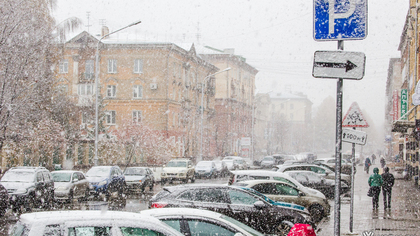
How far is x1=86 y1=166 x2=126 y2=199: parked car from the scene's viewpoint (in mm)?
22969

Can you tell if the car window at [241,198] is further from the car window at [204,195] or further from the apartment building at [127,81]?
the apartment building at [127,81]

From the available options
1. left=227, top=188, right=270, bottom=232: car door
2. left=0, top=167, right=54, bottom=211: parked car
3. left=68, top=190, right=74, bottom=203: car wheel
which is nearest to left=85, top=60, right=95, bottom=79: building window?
left=68, top=190, right=74, bottom=203: car wheel

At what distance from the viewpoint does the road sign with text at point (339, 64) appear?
495cm

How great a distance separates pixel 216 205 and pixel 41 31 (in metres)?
17.0

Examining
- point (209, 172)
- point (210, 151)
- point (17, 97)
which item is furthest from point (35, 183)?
point (210, 151)

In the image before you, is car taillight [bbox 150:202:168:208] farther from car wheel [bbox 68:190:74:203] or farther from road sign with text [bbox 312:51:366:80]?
car wheel [bbox 68:190:74:203]

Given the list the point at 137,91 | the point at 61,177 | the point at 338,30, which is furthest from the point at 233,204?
the point at 137,91

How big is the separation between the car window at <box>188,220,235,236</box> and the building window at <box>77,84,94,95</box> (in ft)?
166

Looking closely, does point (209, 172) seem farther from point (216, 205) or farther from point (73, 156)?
point (216, 205)

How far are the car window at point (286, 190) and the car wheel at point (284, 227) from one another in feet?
11.3

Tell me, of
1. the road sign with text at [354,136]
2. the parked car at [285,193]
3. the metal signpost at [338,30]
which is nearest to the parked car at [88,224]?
the metal signpost at [338,30]

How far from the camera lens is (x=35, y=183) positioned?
18172mm

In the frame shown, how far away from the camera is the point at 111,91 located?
55.1 m

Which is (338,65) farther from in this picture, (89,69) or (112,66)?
(89,69)
